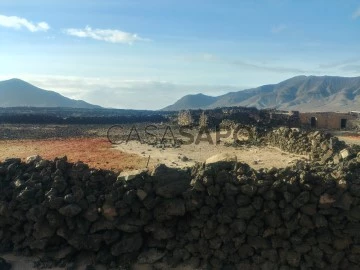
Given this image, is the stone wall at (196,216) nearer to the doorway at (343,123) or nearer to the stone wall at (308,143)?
the stone wall at (308,143)

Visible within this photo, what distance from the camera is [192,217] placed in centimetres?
1062

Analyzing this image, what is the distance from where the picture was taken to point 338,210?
9.98m

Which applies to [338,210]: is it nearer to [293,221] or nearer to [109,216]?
[293,221]

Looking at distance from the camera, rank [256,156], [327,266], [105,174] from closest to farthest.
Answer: [327,266] < [105,174] < [256,156]

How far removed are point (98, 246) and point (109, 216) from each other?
756mm

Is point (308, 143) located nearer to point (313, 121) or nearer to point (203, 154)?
point (203, 154)

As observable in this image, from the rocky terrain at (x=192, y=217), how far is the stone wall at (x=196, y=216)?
0.08ft

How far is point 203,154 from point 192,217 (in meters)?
13.8

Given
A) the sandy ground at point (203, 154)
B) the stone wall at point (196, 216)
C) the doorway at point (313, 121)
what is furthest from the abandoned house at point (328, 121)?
the stone wall at point (196, 216)

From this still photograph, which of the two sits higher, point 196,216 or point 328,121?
point 328,121

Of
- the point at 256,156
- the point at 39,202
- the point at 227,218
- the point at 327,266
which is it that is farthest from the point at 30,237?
the point at 256,156

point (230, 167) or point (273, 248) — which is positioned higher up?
point (230, 167)

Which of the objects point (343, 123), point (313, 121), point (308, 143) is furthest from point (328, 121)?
point (308, 143)

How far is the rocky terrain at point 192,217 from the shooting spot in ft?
32.8
